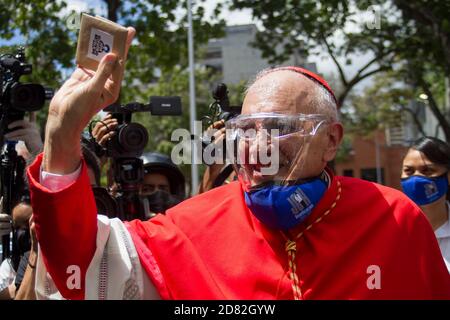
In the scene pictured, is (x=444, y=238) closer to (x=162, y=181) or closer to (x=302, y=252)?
(x=302, y=252)

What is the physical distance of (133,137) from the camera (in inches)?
136

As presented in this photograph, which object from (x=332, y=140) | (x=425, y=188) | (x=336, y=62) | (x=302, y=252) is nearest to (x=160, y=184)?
(x=425, y=188)

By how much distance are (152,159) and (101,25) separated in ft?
9.44

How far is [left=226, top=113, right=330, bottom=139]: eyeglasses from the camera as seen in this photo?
212 cm

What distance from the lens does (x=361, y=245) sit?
2.13 m

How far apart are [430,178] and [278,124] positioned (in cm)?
196

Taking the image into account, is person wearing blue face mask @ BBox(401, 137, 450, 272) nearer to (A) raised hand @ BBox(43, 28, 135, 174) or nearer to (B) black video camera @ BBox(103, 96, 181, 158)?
(B) black video camera @ BBox(103, 96, 181, 158)

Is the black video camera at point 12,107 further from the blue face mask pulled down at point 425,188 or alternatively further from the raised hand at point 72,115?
the blue face mask pulled down at point 425,188

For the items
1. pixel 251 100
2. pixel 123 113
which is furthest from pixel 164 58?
pixel 251 100

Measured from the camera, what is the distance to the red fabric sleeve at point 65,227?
178 cm

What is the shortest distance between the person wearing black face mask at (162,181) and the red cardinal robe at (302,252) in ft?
7.01

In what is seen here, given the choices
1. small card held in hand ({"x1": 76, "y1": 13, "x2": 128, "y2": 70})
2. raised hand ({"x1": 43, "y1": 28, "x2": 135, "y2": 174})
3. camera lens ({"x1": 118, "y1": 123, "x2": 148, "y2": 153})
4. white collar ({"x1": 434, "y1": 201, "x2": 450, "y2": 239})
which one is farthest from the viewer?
white collar ({"x1": 434, "y1": 201, "x2": 450, "y2": 239})

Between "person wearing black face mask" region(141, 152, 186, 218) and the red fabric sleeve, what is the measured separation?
7.99 ft

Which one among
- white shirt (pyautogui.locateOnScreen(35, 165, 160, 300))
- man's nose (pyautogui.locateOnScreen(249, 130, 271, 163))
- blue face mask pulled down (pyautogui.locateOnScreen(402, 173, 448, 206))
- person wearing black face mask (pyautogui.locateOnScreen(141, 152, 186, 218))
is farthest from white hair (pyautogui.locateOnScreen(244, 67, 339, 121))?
person wearing black face mask (pyautogui.locateOnScreen(141, 152, 186, 218))
